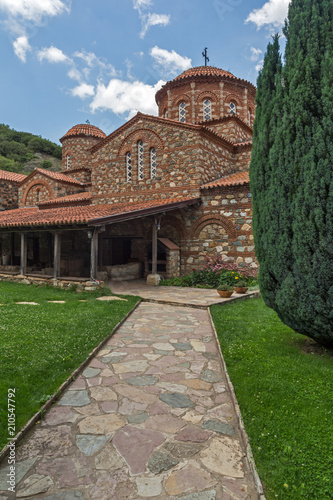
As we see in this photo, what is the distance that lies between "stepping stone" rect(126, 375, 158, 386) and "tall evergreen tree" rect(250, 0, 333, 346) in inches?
83.5

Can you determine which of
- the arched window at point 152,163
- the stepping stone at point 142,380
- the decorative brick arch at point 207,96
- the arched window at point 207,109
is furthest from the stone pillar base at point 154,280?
the decorative brick arch at point 207,96

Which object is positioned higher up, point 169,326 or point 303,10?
point 303,10

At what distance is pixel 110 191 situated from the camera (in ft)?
49.3

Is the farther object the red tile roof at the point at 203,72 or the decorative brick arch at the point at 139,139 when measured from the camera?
the red tile roof at the point at 203,72

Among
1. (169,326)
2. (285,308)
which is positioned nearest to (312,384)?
(285,308)

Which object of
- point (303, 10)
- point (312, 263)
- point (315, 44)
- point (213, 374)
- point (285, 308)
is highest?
point (303, 10)

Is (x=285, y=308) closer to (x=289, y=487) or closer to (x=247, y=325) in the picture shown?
(x=247, y=325)

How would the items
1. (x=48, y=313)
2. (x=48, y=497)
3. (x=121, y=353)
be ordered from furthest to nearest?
(x=48, y=313)
(x=121, y=353)
(x=48, y=497)

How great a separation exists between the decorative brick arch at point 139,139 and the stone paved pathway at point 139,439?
1113cm

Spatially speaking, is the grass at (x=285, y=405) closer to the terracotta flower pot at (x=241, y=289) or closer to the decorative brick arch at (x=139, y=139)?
the terracotta flower pot at (x=241, y=289)

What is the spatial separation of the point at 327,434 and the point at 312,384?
880mm

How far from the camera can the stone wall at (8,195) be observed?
68.5 feet

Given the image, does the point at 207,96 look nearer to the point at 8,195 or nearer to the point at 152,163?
the point at 152,163

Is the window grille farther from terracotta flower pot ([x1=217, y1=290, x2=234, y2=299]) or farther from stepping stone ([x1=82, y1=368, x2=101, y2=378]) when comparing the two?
stepping stone ([x1=82, y1=368, x2=101, y2=378])
